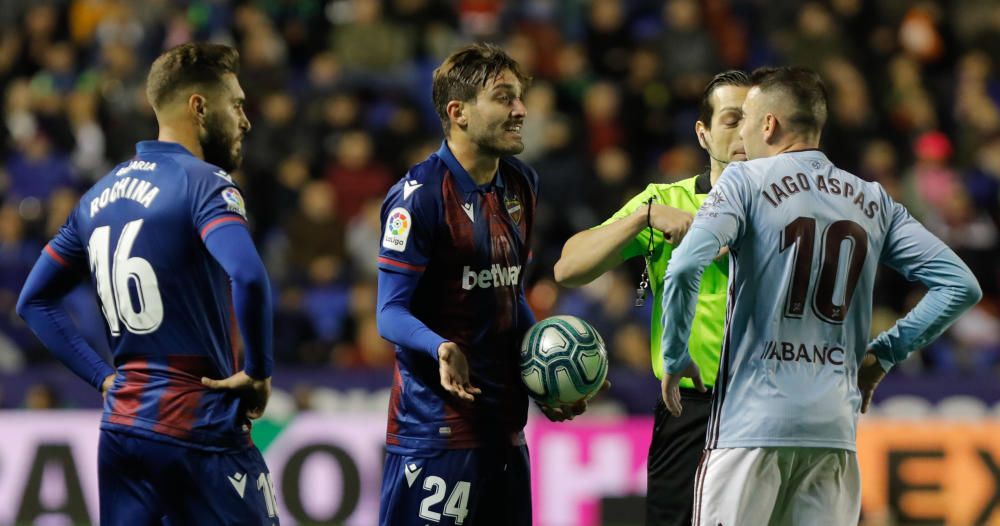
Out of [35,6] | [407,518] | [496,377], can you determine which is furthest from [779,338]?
[35,6]

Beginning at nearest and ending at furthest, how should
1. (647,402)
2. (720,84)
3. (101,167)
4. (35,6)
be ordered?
(720,84)
(647,402)
(101,167)
(35,6)

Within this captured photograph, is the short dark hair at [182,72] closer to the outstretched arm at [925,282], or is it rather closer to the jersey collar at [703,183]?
the jersey collar at [703,183]

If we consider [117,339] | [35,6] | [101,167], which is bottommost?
[117,339]

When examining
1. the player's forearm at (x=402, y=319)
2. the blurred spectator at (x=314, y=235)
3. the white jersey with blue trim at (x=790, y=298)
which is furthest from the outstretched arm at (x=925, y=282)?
the blurred spectator at (x=314, y=235)

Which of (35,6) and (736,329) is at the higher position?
(35,6)

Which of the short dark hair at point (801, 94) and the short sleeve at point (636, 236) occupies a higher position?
the short dark hair at point (801, 94)

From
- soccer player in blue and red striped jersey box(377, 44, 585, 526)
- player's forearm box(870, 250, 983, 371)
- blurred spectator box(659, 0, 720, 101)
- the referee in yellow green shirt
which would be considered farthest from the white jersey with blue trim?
blurred spectator box(659, 0, 720, 101)

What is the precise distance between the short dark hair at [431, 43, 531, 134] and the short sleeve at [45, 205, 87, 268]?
1575mm

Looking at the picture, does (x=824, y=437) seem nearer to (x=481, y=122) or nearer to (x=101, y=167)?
(x=481, y=122)

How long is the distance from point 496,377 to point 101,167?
38.6 ft

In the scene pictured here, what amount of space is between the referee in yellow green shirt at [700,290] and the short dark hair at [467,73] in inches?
30.2

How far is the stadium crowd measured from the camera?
1578 cm

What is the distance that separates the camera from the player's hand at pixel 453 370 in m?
5.70

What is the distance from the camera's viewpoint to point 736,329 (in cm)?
571
